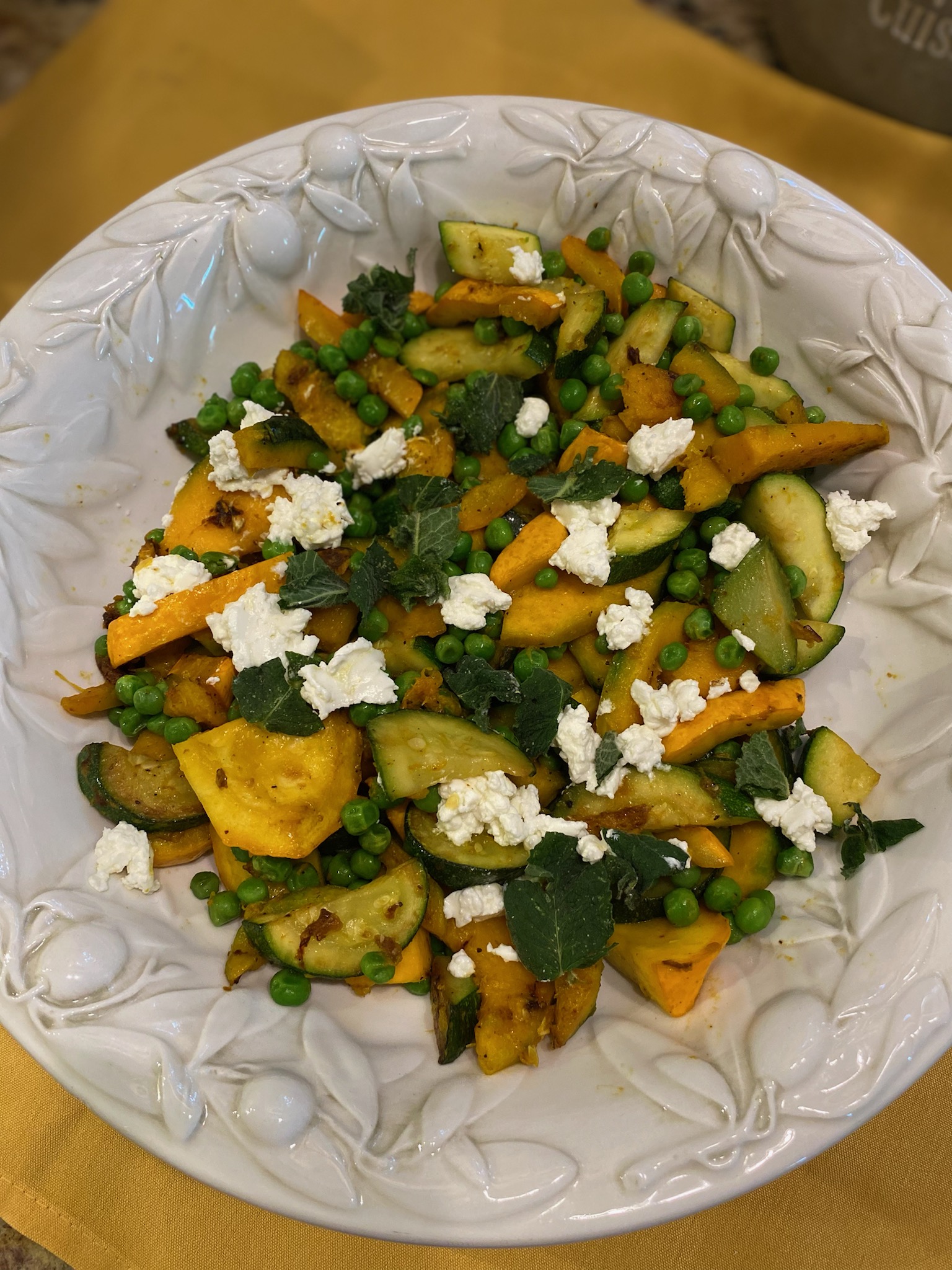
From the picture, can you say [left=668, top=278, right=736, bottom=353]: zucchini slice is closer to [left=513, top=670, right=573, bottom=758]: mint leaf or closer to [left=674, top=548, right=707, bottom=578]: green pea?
[left=674, top=548, right=707, bottom=578]: green pea

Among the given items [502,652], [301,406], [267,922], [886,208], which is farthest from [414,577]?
[886,208]

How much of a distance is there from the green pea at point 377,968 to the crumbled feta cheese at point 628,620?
117 cm

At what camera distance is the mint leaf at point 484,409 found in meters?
2.88

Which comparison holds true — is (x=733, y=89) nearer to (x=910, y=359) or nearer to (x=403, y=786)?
(x=910, y=359)

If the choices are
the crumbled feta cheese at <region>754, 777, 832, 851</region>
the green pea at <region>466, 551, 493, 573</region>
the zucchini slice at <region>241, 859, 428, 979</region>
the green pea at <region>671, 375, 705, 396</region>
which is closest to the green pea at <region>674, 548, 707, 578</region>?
the green pea at <region>671, 375, 705, 396</region>

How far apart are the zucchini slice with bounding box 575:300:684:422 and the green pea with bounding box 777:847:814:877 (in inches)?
61.6

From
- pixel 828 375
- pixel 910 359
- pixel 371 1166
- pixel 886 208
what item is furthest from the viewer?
pixel 886 208

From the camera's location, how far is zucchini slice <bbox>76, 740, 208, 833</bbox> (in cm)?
254

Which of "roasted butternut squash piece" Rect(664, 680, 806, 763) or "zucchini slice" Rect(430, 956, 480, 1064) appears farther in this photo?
"roasted butternut squash piece" Rect(664, 680, 806, 763)

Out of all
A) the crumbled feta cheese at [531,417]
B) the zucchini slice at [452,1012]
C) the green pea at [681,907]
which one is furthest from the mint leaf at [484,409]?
the zucchini slice at [452,1012]

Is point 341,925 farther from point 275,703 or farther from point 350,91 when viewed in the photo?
point 350,91

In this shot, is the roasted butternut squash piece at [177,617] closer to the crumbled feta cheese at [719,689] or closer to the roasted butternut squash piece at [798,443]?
the crumbled feta cheese at [719,689]

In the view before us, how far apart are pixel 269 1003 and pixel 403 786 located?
28.6 inches

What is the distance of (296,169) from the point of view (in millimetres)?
2875
